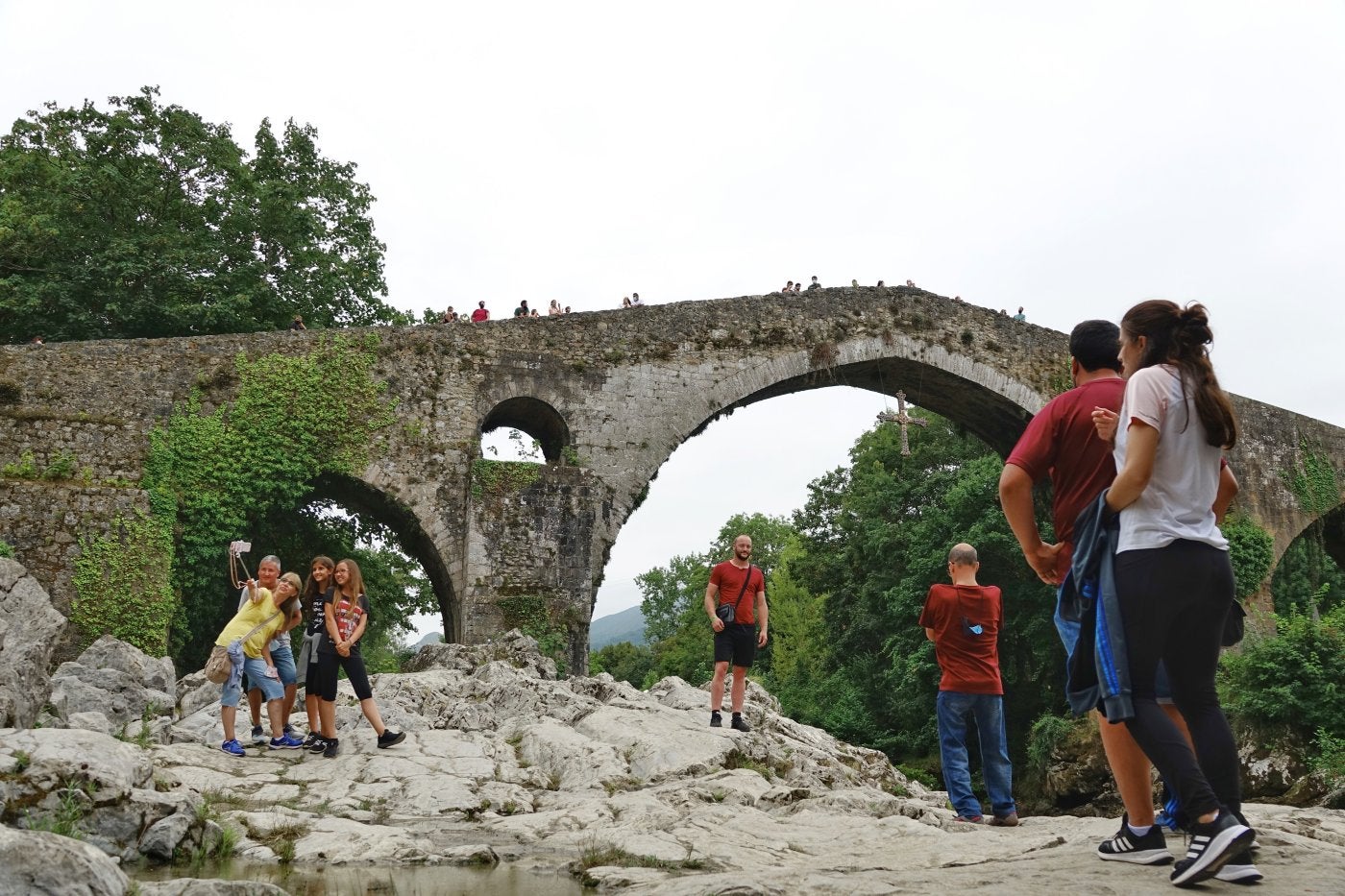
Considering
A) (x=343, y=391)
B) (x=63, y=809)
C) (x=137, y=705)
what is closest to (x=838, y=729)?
(x=343, y=391)

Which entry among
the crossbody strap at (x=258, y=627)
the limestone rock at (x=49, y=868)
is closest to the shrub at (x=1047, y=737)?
the crossbody strap at (x=258, y=627)

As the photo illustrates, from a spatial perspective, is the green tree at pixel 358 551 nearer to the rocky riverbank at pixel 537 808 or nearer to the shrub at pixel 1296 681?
the rocky riverbank at pixel 537 808

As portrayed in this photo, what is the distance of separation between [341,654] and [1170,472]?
580 cm

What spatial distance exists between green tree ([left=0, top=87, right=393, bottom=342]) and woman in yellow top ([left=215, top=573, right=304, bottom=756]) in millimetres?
13414

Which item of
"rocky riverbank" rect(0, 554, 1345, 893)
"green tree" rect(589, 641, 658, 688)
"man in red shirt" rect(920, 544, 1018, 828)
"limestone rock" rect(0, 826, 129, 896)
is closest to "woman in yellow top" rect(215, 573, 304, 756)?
"rocky riverbank" rect(0, 554, 1345, 893)

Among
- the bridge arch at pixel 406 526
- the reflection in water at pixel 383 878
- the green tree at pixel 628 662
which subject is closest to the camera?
the reflection in water at pixel 383 878

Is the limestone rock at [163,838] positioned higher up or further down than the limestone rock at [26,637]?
further down

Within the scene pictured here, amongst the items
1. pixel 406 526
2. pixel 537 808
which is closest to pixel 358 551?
pixel 406 526

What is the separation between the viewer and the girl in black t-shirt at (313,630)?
761 cm

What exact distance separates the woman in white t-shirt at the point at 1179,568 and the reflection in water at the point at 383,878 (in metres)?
2.09

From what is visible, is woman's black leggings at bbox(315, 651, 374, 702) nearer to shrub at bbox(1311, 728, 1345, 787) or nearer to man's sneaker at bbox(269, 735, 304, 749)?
man's sneaker at bbox(269, 735, 304, 749)

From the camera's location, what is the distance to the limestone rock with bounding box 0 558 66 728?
9617 millimetres

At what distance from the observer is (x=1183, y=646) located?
3133 millimetres

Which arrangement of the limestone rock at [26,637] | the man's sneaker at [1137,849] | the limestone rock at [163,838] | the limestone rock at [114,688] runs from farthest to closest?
1. the limestone rock at [26,637]
2. the limestone rock at [114,688]
3. the limestone rock at [163,838]
4. the man's sneaker at [1137,849]
